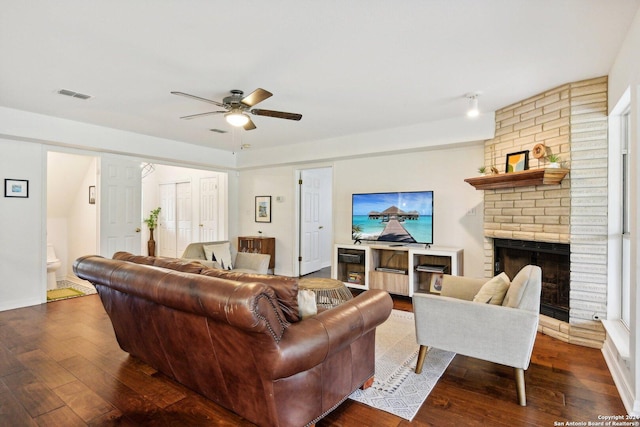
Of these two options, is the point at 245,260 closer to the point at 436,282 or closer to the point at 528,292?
the point at 436,282

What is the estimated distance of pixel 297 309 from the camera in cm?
183

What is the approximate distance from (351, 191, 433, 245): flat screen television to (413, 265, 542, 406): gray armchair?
2315 millimetres

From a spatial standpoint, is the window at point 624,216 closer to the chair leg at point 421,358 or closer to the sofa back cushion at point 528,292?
the sofa back cushion at point 528,292

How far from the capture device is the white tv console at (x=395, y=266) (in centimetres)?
448

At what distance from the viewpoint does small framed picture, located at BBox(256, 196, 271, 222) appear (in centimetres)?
673

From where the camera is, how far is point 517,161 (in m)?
3.72

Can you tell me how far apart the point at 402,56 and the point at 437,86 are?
0.79m

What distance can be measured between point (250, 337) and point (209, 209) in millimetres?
5980

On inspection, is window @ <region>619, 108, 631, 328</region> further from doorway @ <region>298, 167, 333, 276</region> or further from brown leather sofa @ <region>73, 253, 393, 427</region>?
doorway @ <region>298, 167, 333, 276</region>

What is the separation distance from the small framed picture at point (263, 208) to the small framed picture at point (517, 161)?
13.9 feet

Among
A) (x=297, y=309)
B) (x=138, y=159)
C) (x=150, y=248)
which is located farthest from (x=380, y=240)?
(x=150, y=248)

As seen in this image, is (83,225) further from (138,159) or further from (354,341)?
(354,341)

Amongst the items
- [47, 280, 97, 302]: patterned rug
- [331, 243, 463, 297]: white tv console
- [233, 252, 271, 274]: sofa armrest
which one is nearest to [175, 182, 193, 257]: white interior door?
[47, 280, 97, 302]: patterned rug

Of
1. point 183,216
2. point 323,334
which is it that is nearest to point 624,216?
point 323,334
